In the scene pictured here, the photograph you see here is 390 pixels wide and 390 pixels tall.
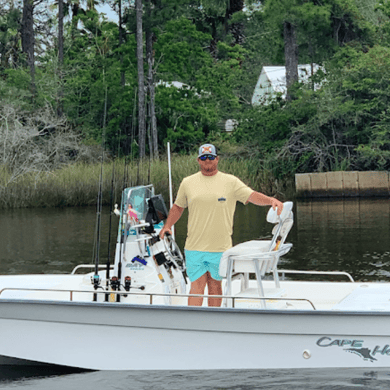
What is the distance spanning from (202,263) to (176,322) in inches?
20.1

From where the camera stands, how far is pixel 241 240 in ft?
47.5

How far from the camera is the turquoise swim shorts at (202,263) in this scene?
5.67m

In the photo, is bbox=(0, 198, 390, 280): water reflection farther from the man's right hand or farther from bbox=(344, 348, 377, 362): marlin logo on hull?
the man's right hand

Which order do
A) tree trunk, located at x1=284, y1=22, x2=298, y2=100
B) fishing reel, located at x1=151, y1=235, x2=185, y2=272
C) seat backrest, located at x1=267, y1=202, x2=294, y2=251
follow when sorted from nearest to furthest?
1. seat backrest, located at x1=267, y1=202, x2=294, y2=251
2. fishing reel, located at x1=151, y1=235, x2=185, y2=272
3. tree trunk, located at x1=284, y1=22, x2=298, y2=100

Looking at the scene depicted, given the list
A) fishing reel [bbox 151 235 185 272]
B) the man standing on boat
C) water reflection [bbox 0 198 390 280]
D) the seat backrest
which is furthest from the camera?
water reflection [bbox 0 198 390 280]

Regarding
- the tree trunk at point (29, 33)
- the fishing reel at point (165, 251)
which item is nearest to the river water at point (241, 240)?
the fishing reel at point (165, 251)

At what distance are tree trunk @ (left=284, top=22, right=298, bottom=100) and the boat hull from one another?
2205cm

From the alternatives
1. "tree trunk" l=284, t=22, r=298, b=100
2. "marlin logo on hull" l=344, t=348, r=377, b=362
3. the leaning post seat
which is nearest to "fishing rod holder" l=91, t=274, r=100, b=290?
the leaning post seat

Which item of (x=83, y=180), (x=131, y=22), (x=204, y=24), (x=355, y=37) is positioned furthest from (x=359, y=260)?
(x=204, y=24)

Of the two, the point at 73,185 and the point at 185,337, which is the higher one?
the point at 73,185

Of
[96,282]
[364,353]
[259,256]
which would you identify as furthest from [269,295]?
[96,282]

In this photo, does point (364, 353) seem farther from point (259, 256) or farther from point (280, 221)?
point (280, 221)

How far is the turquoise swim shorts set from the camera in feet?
18.6

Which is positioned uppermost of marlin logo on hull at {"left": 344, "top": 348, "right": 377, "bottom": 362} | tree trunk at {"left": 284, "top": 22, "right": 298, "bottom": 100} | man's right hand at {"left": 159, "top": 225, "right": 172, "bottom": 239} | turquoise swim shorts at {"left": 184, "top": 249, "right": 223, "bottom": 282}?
tree trunk at {"left": 284, "top": 22, "right": 298, "bottom": 100}
